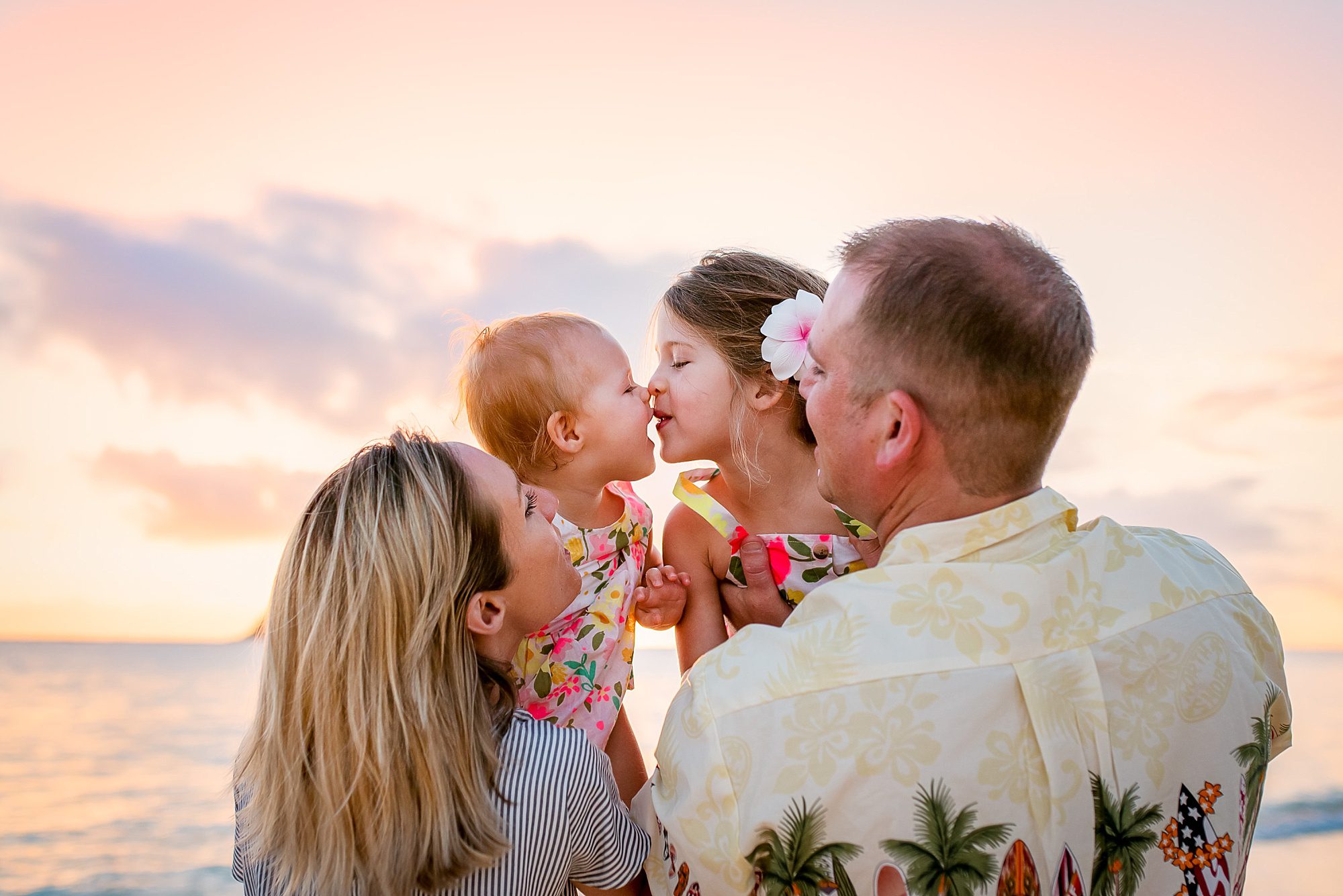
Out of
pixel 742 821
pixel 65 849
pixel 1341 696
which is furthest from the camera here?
pixel 1341 696

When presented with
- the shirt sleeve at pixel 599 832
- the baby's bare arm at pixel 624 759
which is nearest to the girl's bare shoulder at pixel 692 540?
the baby's bare arm at pixel 624 759

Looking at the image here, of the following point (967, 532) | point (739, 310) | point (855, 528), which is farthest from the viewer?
point (739, 310)

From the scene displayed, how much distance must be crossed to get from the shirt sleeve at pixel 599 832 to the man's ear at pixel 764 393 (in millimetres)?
1355

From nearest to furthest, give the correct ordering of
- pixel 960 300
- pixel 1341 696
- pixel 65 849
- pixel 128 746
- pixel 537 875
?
pixel 960 300, pixel 537 875, pixel 65 849, pixel 128 746, pixel 1341 696

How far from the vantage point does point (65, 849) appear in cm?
1079

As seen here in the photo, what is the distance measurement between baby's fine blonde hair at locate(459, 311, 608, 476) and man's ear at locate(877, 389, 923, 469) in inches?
55.6

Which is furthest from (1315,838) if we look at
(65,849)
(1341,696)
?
(65,849)

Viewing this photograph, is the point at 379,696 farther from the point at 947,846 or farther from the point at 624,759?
the point at 624,759

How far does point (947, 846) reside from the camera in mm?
1578

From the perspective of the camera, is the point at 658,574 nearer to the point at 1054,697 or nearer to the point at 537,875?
the point at 537,875

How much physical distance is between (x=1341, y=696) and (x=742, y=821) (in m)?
23.6

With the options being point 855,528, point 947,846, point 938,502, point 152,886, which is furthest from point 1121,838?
point 152,886

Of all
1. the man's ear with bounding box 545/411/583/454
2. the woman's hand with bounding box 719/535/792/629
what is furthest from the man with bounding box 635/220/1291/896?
the man's ear with bounding box 545/411/583/454

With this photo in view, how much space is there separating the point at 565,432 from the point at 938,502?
1.53 metres
